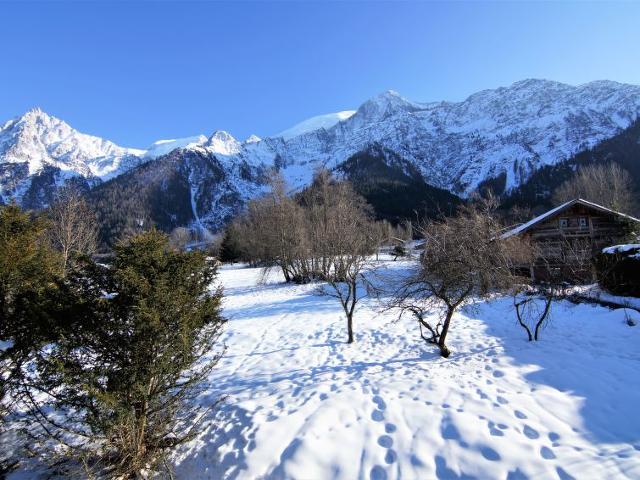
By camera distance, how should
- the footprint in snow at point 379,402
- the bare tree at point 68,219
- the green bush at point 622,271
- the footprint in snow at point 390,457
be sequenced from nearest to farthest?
the footprint in snow at point 390,457
the footprint in snow at point 379,402
the green bush at point 622,271
the bare tree at point 68,219

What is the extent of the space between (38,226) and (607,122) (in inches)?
9382

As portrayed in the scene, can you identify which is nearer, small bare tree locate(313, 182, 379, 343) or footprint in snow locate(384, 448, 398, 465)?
footprint in snow locate(384, 448, 398, 465)

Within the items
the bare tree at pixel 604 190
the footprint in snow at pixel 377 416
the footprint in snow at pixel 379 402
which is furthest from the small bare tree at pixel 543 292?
the bare tree at pixel 604 190

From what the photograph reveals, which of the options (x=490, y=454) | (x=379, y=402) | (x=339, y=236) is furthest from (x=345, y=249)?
(x=490, y=454)

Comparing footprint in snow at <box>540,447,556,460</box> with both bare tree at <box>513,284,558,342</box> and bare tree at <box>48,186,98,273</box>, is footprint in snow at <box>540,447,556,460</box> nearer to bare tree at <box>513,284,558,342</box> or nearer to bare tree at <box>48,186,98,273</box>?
bare tree at <box>513,284,558,342</box>

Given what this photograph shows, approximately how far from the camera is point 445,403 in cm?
614

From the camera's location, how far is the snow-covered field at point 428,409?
15.5ft

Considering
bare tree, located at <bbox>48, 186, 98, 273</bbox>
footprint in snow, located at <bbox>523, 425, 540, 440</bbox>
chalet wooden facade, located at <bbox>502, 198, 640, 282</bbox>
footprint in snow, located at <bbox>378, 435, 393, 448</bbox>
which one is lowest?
footprint in snow, located at <bbox>523, 425, 540, 440</bbox>

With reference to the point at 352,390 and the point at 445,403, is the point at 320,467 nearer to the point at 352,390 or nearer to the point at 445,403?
the point at 352,390

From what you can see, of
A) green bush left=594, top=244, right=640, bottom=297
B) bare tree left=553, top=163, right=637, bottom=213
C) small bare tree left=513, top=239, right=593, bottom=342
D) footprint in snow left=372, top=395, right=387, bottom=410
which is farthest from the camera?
bare tree left=553, top=163, right=637, bottom=213

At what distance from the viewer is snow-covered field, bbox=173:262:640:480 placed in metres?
4.71

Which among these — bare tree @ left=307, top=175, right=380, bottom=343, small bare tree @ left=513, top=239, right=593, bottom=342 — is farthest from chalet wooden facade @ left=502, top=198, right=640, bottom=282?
bare tree @ left=307, top=175, right=380, bottom=343

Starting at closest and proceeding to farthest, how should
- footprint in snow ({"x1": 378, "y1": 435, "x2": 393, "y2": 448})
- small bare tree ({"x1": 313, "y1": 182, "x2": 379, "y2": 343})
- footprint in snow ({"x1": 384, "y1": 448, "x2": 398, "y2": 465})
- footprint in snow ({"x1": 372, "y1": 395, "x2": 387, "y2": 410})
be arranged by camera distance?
footprint in snow ({"x1": 384, "y1": 448, "x2": 398, "y2": 465}), footprint in snow ({"x1": 378, "y1": 435, "x2": 393, "y2": 448}), footprint in snow ({"x1": 372, "y1": 395, "x2": 387, "y2": 410}), small bare tree ({"x1": 313, "y1": 182, "x2": 379, "y2": 343})

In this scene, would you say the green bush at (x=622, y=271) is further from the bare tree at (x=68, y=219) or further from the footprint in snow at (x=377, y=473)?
the bare tree at (x=68, y=219)
